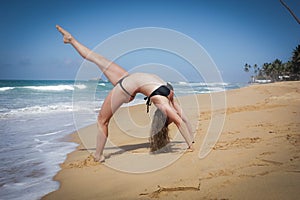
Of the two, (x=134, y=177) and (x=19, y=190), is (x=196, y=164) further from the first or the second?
(x=19, y=190)

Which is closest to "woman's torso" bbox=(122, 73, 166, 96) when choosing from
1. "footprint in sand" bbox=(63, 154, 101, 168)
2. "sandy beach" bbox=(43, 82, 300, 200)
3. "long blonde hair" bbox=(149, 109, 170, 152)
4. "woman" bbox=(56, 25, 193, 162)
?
"woman" bbox=(56, 25, 193, 162)

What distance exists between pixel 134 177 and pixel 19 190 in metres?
1.51

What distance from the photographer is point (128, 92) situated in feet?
13.8

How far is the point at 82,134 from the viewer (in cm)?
757

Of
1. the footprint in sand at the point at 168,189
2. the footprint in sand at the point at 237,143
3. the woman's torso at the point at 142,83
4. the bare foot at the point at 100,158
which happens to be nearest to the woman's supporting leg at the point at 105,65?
the woman's torso at the point at 142,83

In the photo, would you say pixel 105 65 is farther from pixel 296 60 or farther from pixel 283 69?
pixel 283 69

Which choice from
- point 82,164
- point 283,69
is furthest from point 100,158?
point 283,69

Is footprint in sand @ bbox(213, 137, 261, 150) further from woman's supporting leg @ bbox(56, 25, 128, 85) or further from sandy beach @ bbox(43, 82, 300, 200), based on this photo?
woman's supporting leg @ bbox(56, 25, 128, 85)

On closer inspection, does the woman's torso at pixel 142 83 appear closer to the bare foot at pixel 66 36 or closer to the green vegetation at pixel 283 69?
the bare foot at pixel 66 36

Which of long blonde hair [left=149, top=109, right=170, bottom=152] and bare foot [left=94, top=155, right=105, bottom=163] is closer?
bare foot [left=94, top=155, right=105, bottom=163]

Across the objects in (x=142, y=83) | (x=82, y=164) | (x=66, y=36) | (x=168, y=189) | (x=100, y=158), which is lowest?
(x=82, y=164)

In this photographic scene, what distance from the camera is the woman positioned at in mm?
4086

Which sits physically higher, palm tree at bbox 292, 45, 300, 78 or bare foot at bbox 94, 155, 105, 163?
palm tree at bbox 292, 45, 300, 78

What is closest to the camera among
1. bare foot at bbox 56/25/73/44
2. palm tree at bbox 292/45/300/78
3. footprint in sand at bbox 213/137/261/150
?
footprint in sand at bbox 213/137/261/150
